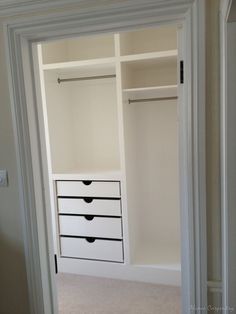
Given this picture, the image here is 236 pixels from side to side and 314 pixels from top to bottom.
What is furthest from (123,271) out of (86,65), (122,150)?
(86,65)

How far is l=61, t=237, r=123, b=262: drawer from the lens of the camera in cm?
264

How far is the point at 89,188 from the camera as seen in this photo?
8.69 feet

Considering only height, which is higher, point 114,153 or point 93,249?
point 114,153

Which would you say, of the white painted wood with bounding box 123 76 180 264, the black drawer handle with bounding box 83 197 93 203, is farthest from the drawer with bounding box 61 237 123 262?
the black drawer handle with bounding box 83 197 93 203

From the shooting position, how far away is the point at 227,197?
44.7 inches

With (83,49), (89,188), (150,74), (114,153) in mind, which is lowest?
(89,188)

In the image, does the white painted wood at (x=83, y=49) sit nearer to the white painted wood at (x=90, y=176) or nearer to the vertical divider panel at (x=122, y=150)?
the vertical divider panel at (x=122, y=150)

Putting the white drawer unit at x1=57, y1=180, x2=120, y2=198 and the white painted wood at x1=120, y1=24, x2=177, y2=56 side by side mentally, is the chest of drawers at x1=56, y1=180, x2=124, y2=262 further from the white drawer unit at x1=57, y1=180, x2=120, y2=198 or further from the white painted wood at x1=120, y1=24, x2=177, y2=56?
the white painted wood at x1=120, y1=24, x2=177, y2=56

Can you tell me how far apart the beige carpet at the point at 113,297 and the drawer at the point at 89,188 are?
82cm

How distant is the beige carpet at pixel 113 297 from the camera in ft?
7.31

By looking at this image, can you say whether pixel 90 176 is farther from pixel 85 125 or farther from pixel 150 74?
pixel 150 74

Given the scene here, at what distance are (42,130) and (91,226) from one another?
1.27 m

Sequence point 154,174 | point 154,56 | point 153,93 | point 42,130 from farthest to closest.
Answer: point 154,174 < point 153,93 < point 154,56 < point 42,130

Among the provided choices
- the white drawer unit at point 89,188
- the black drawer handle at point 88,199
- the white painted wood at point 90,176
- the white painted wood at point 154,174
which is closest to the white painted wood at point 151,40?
the white painted wood at point 154,174
